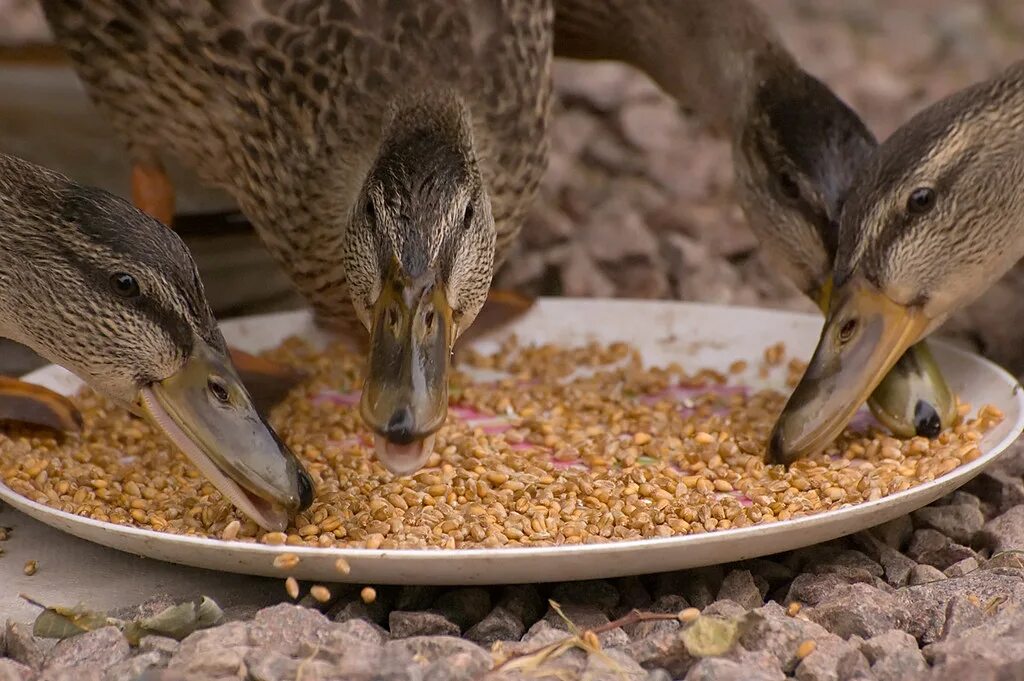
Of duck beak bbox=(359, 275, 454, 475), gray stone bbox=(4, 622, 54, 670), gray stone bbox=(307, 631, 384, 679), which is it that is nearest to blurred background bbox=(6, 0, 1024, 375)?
gray stone bbox=(4, 622, 54, 670)

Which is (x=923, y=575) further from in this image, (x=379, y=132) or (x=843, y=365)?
(x=379, y=132)

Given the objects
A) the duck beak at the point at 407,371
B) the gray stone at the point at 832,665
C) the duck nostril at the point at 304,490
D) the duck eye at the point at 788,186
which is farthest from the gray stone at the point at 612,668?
the duck eye at the point at 788,186

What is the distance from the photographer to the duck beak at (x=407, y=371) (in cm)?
222

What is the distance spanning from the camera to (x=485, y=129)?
2947mm

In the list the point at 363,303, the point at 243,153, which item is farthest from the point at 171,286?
the point at 243,153

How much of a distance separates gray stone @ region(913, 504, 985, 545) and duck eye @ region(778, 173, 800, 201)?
0.80 meters

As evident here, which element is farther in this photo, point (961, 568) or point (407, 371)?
point (961, 568)

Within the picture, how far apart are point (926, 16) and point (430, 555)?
183 inches

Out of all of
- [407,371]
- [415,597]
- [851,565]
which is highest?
[407,371]

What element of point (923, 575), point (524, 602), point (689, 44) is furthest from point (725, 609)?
point (689, 44)

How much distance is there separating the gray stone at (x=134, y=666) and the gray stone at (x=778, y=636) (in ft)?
2.86

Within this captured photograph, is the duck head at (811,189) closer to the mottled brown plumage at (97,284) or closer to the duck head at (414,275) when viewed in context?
the duck head at (414,275)

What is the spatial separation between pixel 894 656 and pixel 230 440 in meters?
1.12

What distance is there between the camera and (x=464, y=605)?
89.6 inches
